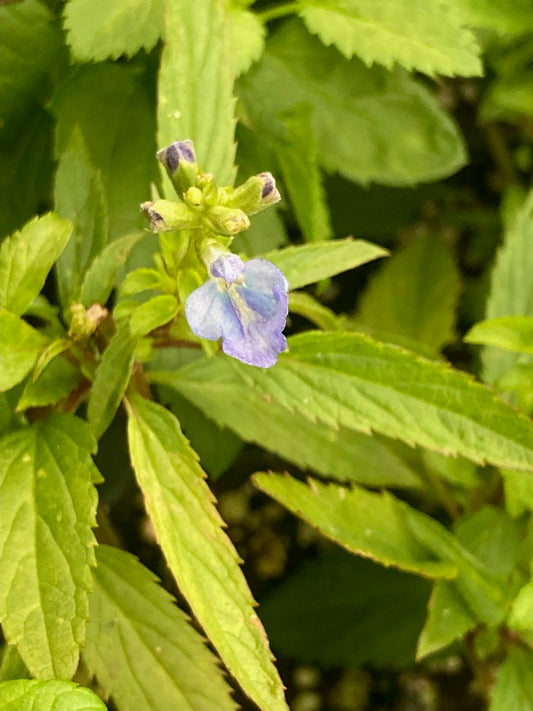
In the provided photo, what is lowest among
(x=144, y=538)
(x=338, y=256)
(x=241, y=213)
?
(x=144, y=538)

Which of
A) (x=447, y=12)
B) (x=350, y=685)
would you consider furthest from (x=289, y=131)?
(x=350, y=685)

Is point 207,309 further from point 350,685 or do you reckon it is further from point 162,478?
point 350,685

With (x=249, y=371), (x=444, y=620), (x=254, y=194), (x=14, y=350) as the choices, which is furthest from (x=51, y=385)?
(x=444, y=620)

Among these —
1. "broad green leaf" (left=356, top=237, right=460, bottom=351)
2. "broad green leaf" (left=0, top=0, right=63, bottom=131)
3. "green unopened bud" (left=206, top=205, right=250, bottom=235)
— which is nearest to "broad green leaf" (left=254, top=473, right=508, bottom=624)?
"green unopened bud" (left=206, top=205, right=250, bottom=235)

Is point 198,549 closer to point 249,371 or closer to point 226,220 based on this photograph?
point 249,371

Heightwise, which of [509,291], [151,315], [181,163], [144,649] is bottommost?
[144,649]
